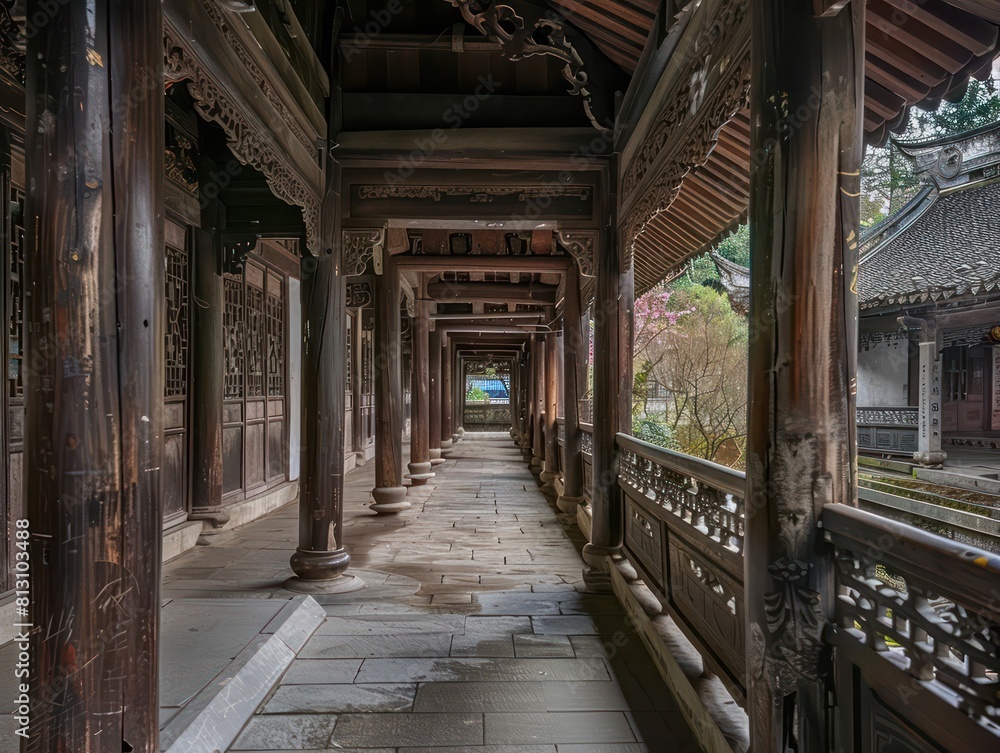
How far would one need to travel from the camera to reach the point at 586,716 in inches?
113

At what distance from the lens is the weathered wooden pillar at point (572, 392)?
753cm

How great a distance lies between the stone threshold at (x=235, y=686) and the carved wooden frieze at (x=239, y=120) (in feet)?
7.96

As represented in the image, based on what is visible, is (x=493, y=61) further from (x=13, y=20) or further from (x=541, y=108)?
(x=13, y=20)

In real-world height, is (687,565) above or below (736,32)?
below

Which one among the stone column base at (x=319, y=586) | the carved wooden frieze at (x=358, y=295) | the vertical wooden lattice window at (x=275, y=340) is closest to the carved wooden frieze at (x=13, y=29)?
the stone column base at (x=319, y=586)

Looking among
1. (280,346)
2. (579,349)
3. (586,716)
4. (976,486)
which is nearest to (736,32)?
(586,716)

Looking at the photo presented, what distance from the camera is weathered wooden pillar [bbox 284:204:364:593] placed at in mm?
4555

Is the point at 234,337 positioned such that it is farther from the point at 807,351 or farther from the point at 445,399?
the point at 445,399

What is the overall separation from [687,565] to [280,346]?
6.33m

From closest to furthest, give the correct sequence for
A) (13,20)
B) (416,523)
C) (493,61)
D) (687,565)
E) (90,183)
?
1. (90,183)
2. (13,20)
3. (687,565)
4. (493,61)
5. (416,523)

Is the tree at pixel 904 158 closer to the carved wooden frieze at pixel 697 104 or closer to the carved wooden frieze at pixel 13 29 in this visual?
the carved wooden frieze at pixel 697 104

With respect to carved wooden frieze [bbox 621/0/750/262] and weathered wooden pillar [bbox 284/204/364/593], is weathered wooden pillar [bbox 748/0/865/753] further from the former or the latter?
weathered wooden pillar [bbox 284/204/364/593]

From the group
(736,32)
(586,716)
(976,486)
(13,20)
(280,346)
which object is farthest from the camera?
(976,486)

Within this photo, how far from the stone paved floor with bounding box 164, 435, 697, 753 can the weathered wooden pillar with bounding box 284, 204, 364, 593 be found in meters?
0.27
